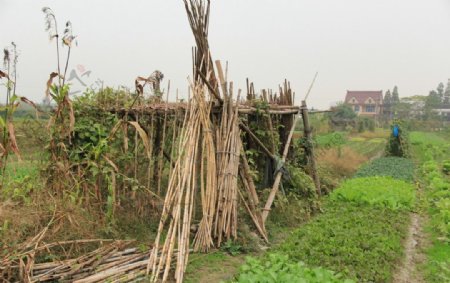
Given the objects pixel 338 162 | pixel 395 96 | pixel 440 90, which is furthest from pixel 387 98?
pixel 338 162

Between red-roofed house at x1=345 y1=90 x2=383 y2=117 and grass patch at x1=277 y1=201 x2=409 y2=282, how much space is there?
195 ft

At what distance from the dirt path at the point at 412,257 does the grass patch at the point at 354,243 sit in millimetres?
107

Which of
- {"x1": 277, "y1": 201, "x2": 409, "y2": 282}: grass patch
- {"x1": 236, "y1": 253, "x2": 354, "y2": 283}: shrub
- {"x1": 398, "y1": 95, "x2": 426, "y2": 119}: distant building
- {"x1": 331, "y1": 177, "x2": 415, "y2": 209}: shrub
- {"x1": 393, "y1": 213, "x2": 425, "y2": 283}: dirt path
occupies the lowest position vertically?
{"x1": 393, "y1": 213, "x2": 425, "y2": 283}: dirt path

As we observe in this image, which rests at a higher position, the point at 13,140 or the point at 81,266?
the point at 13,140

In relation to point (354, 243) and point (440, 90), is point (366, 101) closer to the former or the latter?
point (440, 90)

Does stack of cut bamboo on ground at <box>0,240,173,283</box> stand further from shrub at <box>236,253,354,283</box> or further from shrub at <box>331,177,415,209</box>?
shrub at <box>331,177,415,209</box>

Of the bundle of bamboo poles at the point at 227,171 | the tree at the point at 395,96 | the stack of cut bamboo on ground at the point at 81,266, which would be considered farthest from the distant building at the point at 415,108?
the stack of cut bamboo on ground at the point at 81,266

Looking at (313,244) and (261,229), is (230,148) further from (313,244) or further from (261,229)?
(313,244)

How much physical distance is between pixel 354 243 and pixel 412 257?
905 millimetres

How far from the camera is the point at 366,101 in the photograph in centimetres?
6550

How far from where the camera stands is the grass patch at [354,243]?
4.78 metres

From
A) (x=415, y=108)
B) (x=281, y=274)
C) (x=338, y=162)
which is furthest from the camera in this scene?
(x=415, y=108)

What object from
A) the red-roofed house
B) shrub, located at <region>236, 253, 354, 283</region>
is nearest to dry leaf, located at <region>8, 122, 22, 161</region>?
shrub, located at <region>236, 253, 354, 283</region>

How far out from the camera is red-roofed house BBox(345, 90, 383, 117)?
64.5 m
